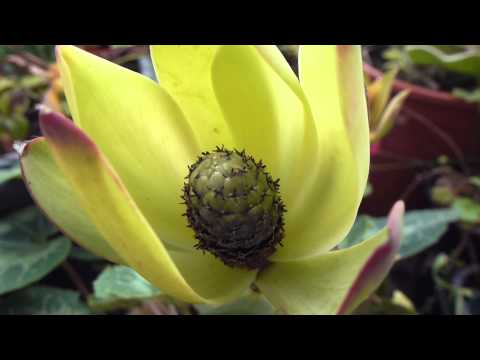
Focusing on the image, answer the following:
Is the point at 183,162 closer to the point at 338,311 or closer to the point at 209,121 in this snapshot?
the point at 209,121

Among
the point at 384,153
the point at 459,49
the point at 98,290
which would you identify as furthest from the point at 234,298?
the point at 459,49

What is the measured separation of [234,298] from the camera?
28cm

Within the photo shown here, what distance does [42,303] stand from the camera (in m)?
0.58

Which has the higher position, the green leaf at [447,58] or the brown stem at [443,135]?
the green leaf at [447,58]

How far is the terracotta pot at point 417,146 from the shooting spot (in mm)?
973

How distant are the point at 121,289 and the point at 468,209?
21.8 inches

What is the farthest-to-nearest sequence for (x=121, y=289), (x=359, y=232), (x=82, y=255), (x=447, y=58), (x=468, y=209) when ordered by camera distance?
1. (x=447, y=58)
2. (x=468, y=209)
3. (x=82, y=255)
4. (x=359, y=232)
5. (x=121, y=289)

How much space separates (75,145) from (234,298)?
129mm

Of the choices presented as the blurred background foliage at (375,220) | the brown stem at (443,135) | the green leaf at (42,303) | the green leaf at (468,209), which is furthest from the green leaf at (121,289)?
the brown stem at (443,135)

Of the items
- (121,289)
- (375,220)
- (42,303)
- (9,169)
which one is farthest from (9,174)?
(375,220)

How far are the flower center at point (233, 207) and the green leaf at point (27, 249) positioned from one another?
326 mm

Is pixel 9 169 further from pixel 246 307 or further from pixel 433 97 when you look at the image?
pixel 433 97

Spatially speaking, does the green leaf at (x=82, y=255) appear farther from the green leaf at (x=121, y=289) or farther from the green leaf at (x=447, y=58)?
the green leaf at (x=447, y=58)

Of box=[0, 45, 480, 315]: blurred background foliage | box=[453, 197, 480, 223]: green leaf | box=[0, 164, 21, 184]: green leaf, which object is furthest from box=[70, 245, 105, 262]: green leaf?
box=[453, 197, 480, 223]: green leaf
